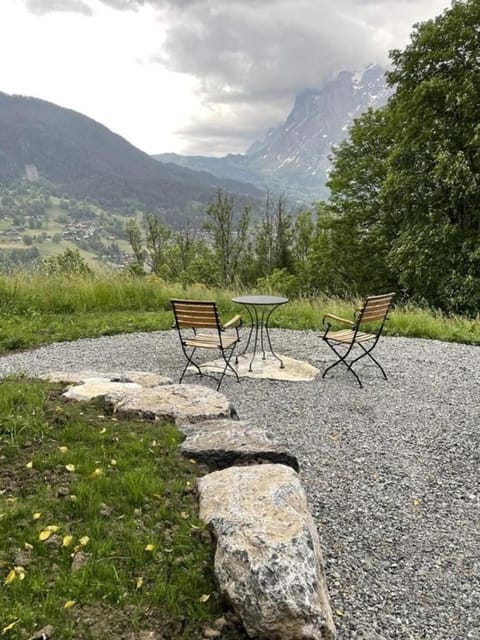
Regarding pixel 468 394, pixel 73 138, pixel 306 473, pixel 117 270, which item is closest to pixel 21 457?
pixel 306 473

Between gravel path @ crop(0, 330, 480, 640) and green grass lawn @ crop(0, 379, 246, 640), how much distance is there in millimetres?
755

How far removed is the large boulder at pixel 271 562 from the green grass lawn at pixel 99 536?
116 mm

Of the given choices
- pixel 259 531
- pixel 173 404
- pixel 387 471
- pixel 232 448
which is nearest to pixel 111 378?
pixel 173 404

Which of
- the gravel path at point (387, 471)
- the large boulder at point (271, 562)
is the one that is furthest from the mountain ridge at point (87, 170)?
the large boulder at point (271, 562)

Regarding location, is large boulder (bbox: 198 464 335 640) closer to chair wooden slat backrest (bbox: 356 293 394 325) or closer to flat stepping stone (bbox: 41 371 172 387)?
flat stepping stone (bbox: 41 371 172 387)

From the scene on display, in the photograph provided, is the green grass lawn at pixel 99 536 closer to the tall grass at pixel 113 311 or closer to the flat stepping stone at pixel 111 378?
the flat stepping stone at pixel 111 378

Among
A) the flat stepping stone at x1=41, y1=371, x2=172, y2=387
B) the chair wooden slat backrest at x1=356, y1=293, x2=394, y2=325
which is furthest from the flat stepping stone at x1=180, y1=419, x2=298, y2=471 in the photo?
the chair wooden slat backrest at x1=356, y1=293, x2=394, y2=325

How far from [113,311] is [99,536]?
25.4ft

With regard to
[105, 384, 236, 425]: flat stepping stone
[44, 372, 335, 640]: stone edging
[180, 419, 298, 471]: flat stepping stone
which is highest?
[44, 372, 335, 640]: stone edging

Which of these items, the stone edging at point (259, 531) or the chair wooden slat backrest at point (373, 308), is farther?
the chair wooden slat backrest at point (373, 308)

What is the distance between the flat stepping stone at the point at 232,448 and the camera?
9.71 ft

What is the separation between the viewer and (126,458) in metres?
2.87

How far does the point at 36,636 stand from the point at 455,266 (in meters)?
14.1

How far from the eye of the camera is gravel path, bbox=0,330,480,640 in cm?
214
